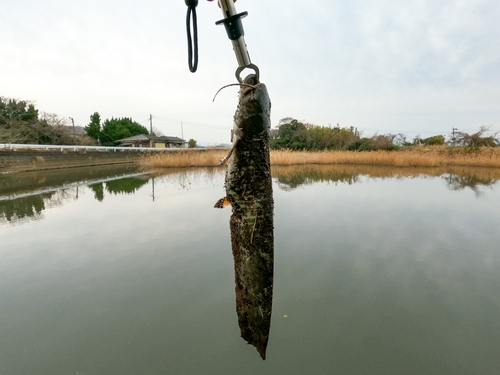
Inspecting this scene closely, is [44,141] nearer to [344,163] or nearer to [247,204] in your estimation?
[344,163]

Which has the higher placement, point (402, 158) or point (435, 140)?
point (435, 140)

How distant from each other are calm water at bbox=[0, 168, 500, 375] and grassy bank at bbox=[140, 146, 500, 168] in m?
8.26

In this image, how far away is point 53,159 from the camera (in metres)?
12.6

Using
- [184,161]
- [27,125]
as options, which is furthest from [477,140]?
[27,125]


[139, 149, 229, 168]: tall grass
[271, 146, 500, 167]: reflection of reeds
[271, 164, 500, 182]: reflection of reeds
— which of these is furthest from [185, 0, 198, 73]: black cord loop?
[271, 146, 500, 167]: reflection of reeds

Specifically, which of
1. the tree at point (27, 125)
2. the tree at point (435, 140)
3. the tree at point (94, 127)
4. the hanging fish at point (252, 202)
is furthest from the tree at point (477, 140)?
the tree at point (94, 127)

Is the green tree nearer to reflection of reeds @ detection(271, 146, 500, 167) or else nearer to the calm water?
reflection of reeds @ detection(271, 146, 500, 167)

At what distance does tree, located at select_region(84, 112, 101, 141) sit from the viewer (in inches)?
1118

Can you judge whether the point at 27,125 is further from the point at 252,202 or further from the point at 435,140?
the point at 435,140

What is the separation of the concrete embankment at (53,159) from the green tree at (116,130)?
51.9 feet

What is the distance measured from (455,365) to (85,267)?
3.02 metres

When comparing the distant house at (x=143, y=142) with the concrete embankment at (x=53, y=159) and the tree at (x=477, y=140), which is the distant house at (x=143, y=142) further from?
the tree at (x=477, y=140)

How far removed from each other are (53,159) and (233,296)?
47.7 feet

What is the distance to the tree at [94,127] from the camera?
1118 inches
